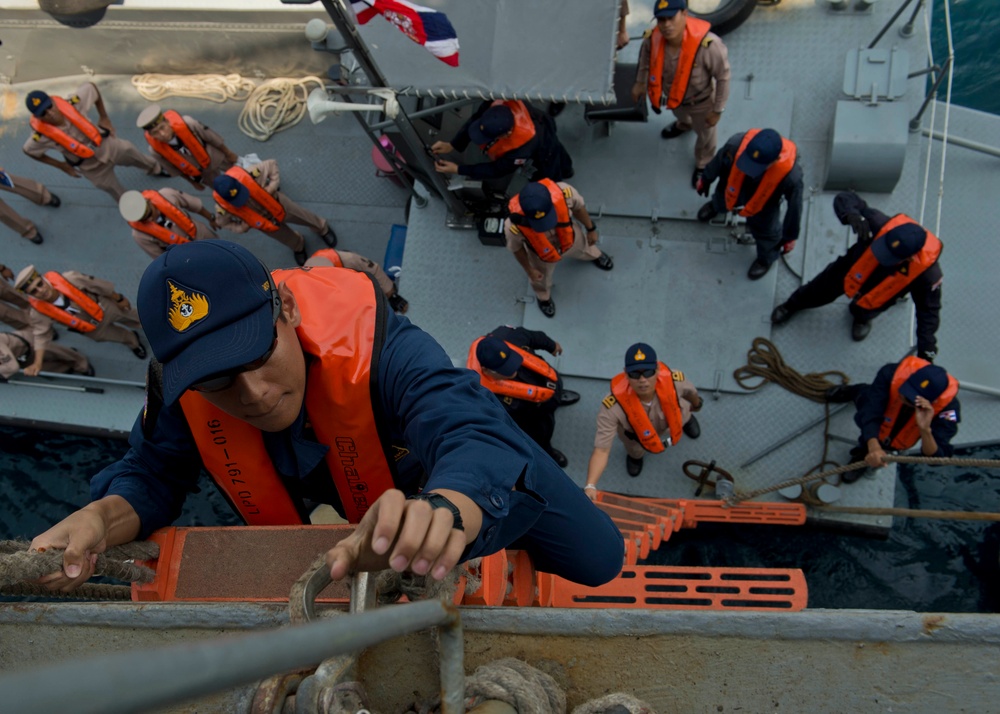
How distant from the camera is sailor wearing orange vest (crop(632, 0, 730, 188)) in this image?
513 centimetres

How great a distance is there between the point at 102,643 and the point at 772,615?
1523 millimetres

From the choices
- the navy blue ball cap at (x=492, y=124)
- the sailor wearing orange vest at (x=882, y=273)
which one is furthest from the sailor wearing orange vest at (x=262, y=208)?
the sailor wearing orange vest at (x=882, y=273)

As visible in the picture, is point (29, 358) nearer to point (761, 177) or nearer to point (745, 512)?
point (745, 512)

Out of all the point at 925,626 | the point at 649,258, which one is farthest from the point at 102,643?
the point at 649,258

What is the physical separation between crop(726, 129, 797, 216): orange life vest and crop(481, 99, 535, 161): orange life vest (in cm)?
147

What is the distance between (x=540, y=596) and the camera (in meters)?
2.68

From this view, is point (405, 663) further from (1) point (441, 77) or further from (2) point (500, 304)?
(2) point (500, 304)

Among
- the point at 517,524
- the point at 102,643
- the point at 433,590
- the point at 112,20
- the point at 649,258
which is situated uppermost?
the point at 112,20

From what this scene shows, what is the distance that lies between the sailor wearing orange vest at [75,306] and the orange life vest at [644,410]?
4.48 meters

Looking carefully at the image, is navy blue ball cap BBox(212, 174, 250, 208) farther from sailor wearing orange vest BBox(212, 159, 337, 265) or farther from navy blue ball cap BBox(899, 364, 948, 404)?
navy blue ball cap BBox(899, 364, 948, 404)

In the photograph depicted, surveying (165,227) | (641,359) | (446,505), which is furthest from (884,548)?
(165,227)

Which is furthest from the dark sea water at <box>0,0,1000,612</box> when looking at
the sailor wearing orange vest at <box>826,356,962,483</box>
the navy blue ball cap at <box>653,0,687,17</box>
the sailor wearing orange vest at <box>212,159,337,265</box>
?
the navy blue ball cap at <box>653,0,687,17</box>

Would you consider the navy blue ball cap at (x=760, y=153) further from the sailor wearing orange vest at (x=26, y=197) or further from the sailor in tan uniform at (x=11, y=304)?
the sailor wearing orange vest at (x=26, y=197)

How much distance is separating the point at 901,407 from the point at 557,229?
2.54 metres
